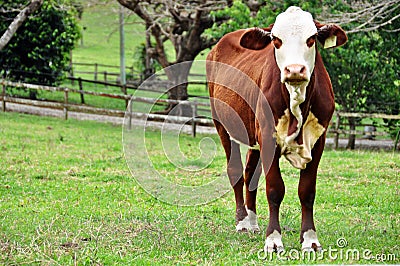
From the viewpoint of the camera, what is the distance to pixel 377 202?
8867 mm

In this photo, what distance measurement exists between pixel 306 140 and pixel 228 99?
1.66 meters

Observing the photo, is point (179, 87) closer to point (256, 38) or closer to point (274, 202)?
point (256, 38)

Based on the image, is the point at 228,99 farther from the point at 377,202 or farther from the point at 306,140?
the point at 377,202

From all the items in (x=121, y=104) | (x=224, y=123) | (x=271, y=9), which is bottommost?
(x=121, y=104)

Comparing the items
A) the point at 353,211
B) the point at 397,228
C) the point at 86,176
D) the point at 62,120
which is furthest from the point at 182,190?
the point at 62,120

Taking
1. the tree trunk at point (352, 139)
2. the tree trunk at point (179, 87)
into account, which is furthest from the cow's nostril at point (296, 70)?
the tree trunk at point (179, 87)

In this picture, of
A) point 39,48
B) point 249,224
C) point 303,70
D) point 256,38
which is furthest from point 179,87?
point 303,70

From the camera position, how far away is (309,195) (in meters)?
6.20

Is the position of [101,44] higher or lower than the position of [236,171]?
lower

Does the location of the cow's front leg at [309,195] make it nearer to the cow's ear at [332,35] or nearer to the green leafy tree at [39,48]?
the cow's ear at [332,35]

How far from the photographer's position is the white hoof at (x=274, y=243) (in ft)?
19.6

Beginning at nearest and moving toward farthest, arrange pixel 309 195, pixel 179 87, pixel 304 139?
pixel 304 139
pixel 309 195
pixel 179 87

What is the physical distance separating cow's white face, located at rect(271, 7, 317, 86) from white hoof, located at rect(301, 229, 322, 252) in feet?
4.70

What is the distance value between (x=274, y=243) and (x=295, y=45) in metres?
1.78
